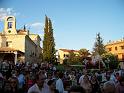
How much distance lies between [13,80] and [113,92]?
734cm

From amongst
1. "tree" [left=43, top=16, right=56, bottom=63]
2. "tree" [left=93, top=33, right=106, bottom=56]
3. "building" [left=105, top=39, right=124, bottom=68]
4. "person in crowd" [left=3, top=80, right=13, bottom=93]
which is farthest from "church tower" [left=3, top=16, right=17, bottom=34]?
"person in crowd" [left=3, top=80, right=13, bottom=93]

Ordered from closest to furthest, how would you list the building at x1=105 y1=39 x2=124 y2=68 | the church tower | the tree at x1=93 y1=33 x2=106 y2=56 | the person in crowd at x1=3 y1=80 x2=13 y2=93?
the person in crowd at x1=3 y1=80 x2=13 y2=93 → the church tower → the tree at x1=93 y1=33 x2=106 y2=56 → the building at x1=105 y1=39 x2=124 y2=68

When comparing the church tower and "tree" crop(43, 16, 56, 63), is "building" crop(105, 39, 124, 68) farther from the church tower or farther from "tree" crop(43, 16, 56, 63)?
the church tower

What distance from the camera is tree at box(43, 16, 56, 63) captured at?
56.7m

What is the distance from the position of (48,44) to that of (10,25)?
846cm

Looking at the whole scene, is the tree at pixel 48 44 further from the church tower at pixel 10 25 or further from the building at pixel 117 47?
the building at pixel 117 47

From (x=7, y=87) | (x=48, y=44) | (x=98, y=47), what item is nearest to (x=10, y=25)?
(x=48, y=44)

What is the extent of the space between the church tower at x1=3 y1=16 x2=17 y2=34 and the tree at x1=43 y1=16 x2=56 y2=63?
7.77 metres

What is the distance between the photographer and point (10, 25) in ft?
172

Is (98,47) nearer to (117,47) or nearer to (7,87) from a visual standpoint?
(117,47)

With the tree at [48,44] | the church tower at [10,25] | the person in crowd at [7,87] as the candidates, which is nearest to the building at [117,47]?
the tree at [48,44]

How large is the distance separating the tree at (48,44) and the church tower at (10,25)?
25.5 ft

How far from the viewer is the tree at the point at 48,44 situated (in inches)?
2232

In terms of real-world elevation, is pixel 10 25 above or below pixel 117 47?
above
